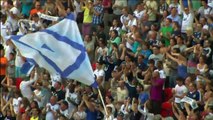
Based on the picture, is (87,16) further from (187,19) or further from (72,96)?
(72,96)

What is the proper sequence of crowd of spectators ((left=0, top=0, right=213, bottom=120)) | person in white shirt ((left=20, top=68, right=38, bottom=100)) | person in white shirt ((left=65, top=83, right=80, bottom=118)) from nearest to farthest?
crowd of spectators ((left=0, top=0, right=213, bottom=120))
person in white shirt ((left=65, top=83, right=80, bottom=118))
person in white shirt ((left=20, top=68, right=38, bottom=100))

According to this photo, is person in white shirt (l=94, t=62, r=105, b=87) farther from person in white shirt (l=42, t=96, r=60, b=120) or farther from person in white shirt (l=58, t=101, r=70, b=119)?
person in white shirt (l=42, t=96, r=60, b=120)

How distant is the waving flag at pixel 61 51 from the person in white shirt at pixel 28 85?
22.9 feet

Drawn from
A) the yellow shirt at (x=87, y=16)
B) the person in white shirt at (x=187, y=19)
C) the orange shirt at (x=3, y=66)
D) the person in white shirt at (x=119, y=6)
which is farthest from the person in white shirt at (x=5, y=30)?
the person in white shirt at (x=187, y=19)

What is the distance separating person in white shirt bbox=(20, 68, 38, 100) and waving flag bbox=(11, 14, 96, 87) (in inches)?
274

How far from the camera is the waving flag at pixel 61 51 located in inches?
834

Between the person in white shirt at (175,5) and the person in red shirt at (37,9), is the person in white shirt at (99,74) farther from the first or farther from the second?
the person in red shirt at (37,9)

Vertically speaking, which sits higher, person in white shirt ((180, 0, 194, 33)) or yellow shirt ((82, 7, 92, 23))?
person in white shirt ((180, 0, 194, 33))

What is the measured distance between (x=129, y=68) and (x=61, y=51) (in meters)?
5.50

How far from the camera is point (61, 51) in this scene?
21.5m

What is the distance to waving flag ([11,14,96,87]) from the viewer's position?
21.2 metres

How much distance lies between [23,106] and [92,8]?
447cm

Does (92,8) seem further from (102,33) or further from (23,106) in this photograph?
(23,106)

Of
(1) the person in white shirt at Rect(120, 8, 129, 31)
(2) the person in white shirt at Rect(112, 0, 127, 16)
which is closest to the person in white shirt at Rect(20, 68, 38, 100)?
(1) the person in white shirt at Rect(120, 8, 129, 31)
